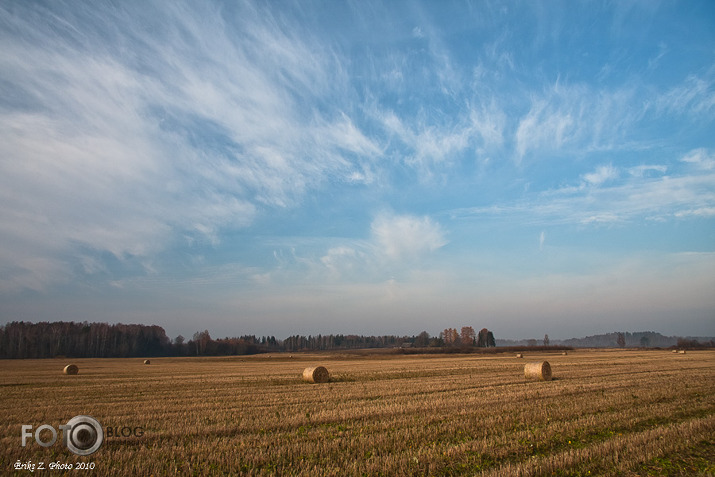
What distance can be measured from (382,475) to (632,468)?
495cm

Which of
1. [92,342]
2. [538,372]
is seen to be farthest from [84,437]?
[92,342]

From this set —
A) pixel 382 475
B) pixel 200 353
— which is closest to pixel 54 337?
pixel 200 353

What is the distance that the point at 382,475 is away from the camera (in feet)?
23.2

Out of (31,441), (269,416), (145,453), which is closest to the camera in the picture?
(145,453)

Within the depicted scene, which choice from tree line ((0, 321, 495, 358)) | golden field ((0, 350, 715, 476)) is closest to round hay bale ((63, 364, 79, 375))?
golden field ((0, 350, 715, 476))

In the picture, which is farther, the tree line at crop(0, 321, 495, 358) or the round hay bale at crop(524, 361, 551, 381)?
the tree line at crop(0, 321, 495, 358)

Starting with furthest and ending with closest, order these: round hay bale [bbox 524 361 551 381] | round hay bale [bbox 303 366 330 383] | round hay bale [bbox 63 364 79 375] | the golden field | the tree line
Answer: the tree line < round hay bale [bbox 63 364 79 375] < round hay bale [bbox 303 366 330 383] < round hay bale [bbox 524 361 551 381] < the golden field

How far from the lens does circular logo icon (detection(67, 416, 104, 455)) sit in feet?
→ 28.2

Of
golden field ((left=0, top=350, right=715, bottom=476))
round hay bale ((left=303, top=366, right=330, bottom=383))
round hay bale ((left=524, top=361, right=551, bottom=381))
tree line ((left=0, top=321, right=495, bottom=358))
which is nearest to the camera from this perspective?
golden field ((left=0, top=350, right=715, bottom=476))

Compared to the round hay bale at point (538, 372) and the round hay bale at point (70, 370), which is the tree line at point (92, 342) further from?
the round hay bale at point (538, 372)

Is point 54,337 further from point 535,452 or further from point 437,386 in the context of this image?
point 535,452

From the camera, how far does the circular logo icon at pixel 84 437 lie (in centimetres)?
860

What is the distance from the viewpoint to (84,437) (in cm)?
950

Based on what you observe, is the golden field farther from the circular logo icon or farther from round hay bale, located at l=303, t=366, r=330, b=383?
round hay bale, located at l=303, t=366, r=330, b=383
